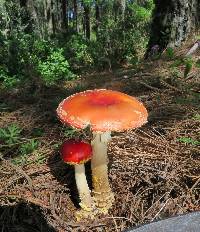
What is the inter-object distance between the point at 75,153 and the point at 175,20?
3805 mm

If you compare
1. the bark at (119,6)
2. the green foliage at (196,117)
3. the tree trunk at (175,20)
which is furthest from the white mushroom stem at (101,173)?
the bark at (119,6)

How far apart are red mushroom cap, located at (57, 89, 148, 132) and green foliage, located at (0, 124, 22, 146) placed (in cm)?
87

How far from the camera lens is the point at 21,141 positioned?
294cm

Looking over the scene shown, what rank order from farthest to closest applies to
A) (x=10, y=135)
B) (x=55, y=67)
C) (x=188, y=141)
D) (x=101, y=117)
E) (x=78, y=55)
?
(x=78, y=55) → (x=55, y=67) → (x=10, y=135) → (x=188, y=141) → (x=101, y=117)

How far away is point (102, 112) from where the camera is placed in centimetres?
204

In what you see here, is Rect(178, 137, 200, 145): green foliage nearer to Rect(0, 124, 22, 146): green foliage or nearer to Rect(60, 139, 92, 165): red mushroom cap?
Rect(60, 139, 92, 165): red mushroom cap

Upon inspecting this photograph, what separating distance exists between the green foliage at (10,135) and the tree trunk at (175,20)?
316 centimetres

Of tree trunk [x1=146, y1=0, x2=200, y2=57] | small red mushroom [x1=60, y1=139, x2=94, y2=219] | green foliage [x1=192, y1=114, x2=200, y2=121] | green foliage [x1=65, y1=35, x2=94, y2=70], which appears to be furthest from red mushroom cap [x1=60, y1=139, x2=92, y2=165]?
green foliage [x1=65, y1=35, x2=94, y2=70]

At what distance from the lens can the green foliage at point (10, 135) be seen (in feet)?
9.53

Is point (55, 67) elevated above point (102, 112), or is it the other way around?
point (102, 112)

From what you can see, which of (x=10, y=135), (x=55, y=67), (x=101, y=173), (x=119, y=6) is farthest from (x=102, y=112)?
(x=119, y=6)

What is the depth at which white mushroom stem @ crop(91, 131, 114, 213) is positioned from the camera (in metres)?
2.29

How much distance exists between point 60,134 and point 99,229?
87cm

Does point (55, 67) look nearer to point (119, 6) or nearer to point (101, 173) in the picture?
point (101, 173)
